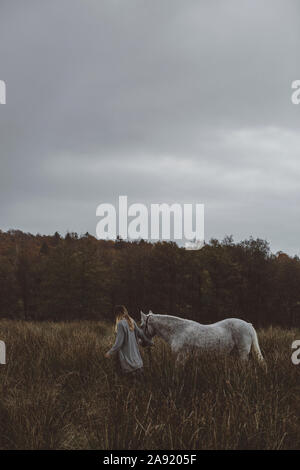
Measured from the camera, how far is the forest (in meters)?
47.6

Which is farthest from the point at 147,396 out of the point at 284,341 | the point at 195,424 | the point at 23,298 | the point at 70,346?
the point at 23,298

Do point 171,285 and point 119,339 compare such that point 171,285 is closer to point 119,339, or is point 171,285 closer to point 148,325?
point 148,325

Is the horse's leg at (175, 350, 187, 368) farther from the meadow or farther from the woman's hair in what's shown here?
the woman's hair

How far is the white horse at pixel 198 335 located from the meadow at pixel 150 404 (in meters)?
0.31

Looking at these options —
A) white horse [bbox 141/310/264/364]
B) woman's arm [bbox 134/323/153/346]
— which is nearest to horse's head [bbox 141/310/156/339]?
white horse [bbox 141/310/264/364]

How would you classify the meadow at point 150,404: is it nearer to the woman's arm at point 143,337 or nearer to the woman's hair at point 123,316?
the woman's arm at point 143,337

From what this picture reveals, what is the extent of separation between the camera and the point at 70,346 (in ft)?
32.3

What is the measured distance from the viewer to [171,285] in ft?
160

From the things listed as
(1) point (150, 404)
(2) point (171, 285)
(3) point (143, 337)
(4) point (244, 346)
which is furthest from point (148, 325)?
(2) point (171, 285)

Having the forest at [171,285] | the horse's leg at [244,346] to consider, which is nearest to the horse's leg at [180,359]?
the horse's leg at [244,346]

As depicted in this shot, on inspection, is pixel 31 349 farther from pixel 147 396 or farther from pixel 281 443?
pixel 281 443

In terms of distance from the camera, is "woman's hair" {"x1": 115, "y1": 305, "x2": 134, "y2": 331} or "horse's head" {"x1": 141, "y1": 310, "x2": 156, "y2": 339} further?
"horse's head" {"x1": 141, "y1": 310, "x2": 156, "y2": 339}

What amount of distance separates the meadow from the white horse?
31 centimetres

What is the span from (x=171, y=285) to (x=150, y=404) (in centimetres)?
4264
